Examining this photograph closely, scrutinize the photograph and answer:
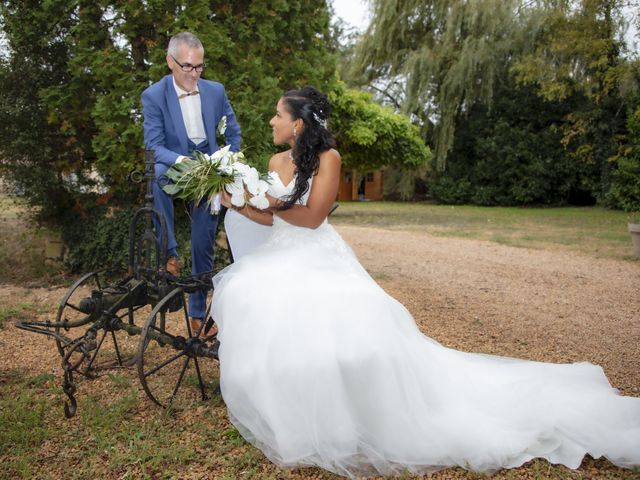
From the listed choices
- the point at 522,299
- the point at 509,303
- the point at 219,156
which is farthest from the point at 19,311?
the point at 522,299

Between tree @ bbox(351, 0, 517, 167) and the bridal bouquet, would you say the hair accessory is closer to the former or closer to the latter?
the bridal bouquet

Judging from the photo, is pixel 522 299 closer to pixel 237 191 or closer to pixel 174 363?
pixel 174 363

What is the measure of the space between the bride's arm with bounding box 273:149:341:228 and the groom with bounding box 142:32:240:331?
803 millimetres

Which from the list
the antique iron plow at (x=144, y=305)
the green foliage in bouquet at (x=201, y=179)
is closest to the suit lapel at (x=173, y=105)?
the antique iron plow at (x=144, y=305)

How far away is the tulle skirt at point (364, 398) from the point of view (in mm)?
2885

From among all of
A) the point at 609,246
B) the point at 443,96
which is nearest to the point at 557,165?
the point at 443,96

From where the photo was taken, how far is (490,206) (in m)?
24.7

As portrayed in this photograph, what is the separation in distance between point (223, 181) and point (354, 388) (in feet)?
4.67

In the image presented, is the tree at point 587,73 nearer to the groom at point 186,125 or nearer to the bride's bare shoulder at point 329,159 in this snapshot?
the groom at point 186,125

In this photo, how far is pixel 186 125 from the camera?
4.35 m

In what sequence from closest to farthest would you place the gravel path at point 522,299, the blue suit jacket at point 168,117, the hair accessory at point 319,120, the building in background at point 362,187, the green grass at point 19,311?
1. the hair accessory at point 319,120
2. the blue suit jacket at point 168,117
3. the gravel path at point 522,299
4. the green grass at point 19,311
5. the building in background at point 362,187

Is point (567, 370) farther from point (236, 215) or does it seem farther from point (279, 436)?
point (236, 215)

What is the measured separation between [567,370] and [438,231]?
10.6 m

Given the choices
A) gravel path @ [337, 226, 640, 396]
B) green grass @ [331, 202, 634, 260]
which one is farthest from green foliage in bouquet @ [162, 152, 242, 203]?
green grass @ [331, 202, 634, 260]
